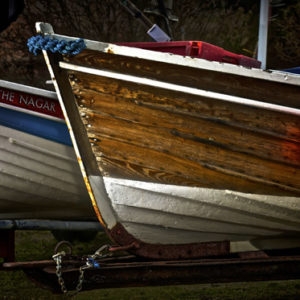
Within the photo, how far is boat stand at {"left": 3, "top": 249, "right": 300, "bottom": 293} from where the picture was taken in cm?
306

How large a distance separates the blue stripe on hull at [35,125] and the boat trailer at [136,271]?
1.32 m

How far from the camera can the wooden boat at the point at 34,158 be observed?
4.01 m

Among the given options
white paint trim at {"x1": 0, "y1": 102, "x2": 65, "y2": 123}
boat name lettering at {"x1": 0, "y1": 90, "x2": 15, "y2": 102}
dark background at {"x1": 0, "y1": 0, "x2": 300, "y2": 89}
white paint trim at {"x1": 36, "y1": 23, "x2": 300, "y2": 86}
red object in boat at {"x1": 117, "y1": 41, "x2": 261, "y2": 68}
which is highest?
dark background at {"x1": 0, "y1": 0, "x2": 300, "y2": 89}

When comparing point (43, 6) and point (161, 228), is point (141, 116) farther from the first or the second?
point (43, 6)

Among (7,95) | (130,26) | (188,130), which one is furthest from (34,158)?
(130,26)

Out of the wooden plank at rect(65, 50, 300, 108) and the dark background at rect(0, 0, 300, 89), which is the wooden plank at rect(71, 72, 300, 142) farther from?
the dark background at rect(0, 0, 300, 89)

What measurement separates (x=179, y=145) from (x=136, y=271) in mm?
816

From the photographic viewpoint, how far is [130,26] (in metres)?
7.47

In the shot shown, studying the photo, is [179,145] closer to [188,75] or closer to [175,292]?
[188,75]

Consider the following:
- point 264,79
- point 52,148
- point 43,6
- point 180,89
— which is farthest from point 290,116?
point 43,6

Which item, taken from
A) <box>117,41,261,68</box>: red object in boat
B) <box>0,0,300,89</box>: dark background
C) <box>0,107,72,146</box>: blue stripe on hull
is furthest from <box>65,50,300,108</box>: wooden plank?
<box>0,0,300,89</box>: dark background

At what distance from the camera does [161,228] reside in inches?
126

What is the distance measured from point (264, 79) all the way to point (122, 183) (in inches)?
41.6

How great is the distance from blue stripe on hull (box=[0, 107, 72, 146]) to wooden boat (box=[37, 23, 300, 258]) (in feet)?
3.65
